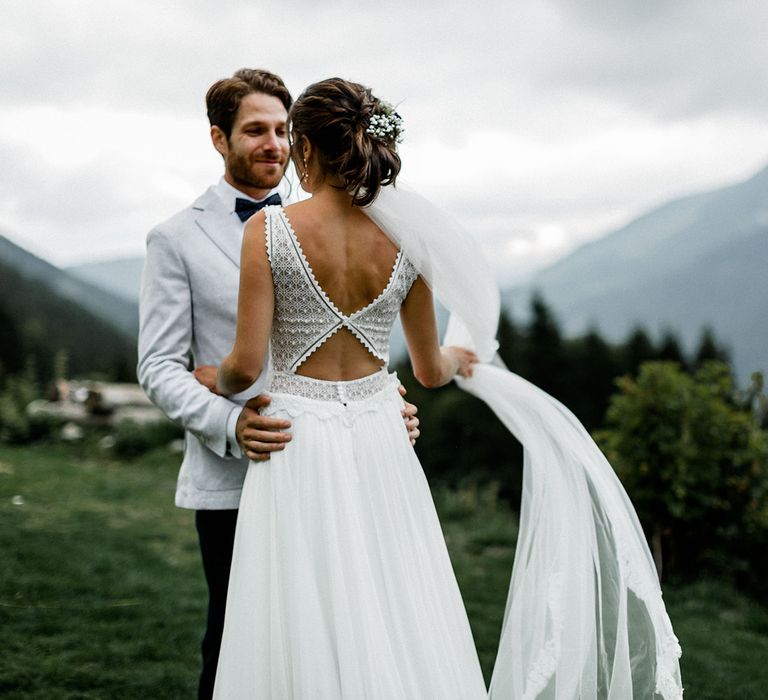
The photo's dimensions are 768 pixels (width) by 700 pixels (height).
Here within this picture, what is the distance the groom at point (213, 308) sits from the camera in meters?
2.38

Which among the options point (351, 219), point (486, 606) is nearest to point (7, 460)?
point (486, 606)

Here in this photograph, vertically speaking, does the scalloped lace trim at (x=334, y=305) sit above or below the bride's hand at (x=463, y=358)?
above

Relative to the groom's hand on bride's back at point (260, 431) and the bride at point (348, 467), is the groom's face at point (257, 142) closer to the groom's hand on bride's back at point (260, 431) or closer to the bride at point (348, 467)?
the bride at point (348, 467)

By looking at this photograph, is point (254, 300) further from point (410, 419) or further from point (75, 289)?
point (75, 289)

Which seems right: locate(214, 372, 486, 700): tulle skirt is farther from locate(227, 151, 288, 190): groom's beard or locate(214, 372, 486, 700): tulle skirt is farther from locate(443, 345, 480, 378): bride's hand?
locate(227, 151, 288, 190): groom's beard

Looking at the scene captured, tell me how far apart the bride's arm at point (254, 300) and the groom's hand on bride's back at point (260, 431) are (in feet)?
0.48

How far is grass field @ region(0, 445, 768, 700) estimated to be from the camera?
3.68 metres

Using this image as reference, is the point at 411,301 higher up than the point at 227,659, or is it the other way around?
the point at 411,301

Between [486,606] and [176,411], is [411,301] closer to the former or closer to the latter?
[176,411]

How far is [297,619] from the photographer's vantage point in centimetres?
204

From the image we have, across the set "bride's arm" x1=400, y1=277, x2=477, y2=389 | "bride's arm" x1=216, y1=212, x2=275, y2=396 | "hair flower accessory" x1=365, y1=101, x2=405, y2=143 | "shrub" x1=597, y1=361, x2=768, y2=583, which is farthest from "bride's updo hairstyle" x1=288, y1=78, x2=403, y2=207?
"shrub" x1=597, y1=361, x2=768, y2=583

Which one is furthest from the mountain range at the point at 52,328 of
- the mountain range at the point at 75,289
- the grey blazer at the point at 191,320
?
the grey blazer at the point at 191,320

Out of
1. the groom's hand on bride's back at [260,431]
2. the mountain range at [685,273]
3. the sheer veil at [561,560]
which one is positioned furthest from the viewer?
the mountain range at [685,273]

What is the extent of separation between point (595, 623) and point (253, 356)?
1307 millimetres
